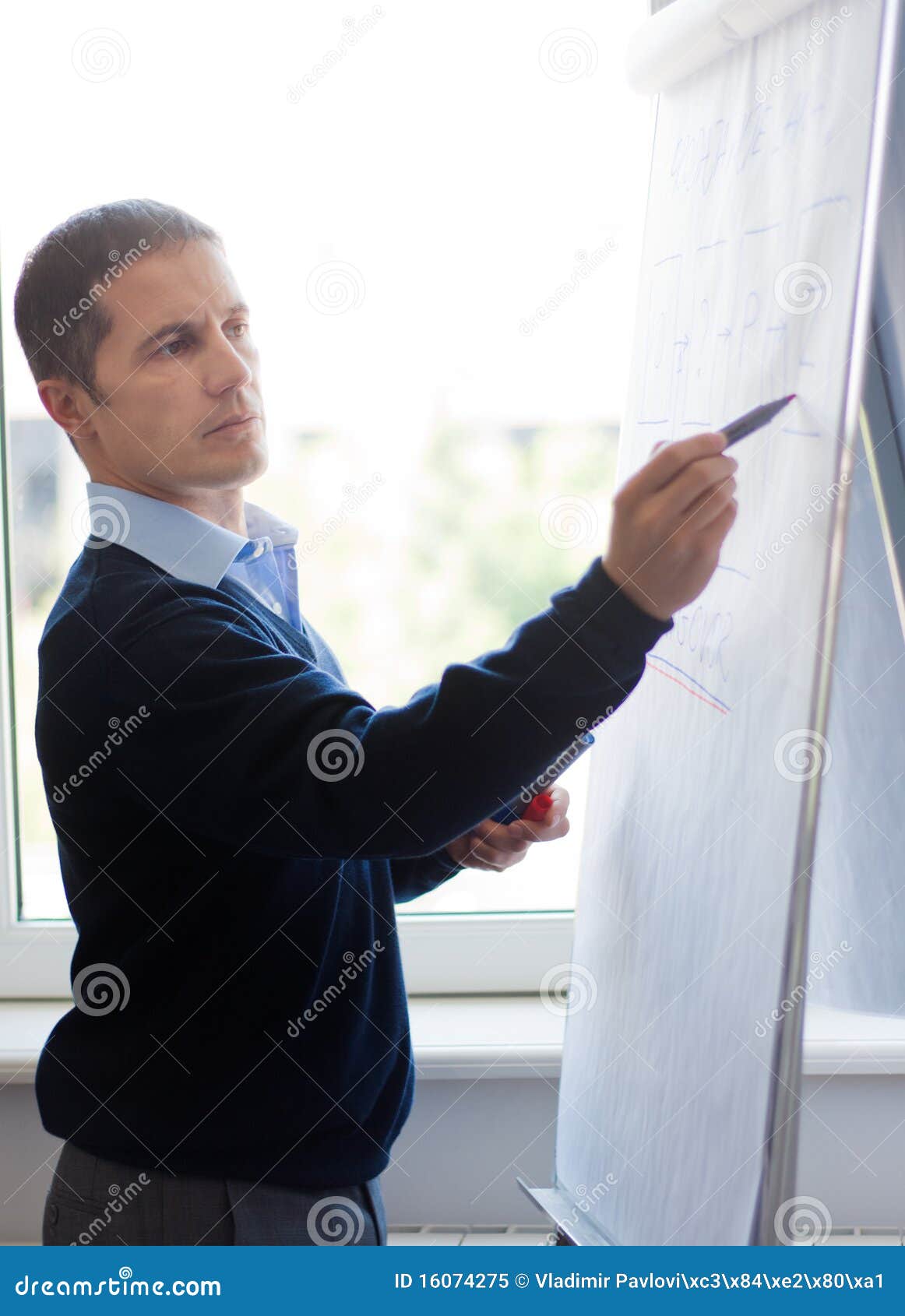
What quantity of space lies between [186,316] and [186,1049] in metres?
0.59

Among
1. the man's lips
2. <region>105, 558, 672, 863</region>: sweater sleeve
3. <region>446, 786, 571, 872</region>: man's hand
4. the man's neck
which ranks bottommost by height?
<region>446, 786, 571, 872</region>: man's hand

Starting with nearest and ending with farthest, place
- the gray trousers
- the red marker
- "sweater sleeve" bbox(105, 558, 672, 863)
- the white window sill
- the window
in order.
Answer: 1. "sweater sleeve" bbox(105, 558, 672, 863)
2. the gray trousers
3. the red marker
4. the white window sill
5. the window

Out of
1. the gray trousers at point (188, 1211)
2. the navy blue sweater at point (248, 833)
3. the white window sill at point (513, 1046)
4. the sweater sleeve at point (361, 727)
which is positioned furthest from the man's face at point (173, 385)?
the white window sill at point (513, 1046)

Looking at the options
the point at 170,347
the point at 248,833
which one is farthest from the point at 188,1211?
the point at 170,347

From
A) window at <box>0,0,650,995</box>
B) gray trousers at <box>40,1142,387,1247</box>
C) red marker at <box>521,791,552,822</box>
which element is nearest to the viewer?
gray trousers at <box>40,1142,387,1247</box>

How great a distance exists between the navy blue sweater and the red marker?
15 cm

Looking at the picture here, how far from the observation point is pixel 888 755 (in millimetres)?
919

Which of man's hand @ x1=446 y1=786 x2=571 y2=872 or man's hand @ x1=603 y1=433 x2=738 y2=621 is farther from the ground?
man's hand @ x1=603 y1=433 x2=738 y2=621

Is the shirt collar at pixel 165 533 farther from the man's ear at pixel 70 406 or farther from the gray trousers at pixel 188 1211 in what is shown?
the gray trousers at pixel 188 1211

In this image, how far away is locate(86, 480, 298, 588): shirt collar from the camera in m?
0.94

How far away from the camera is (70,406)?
1026mm

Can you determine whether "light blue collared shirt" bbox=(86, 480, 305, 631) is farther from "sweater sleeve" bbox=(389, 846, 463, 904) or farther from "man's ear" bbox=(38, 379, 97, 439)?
"sweater sleeve" bbox=(389, 846, 463, 904)

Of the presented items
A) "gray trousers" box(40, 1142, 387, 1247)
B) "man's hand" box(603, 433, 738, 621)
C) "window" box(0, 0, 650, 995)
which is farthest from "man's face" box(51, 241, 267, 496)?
"window" box(0, 0, 650, 995)

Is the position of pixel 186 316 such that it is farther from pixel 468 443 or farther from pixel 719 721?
pixel 468 443
